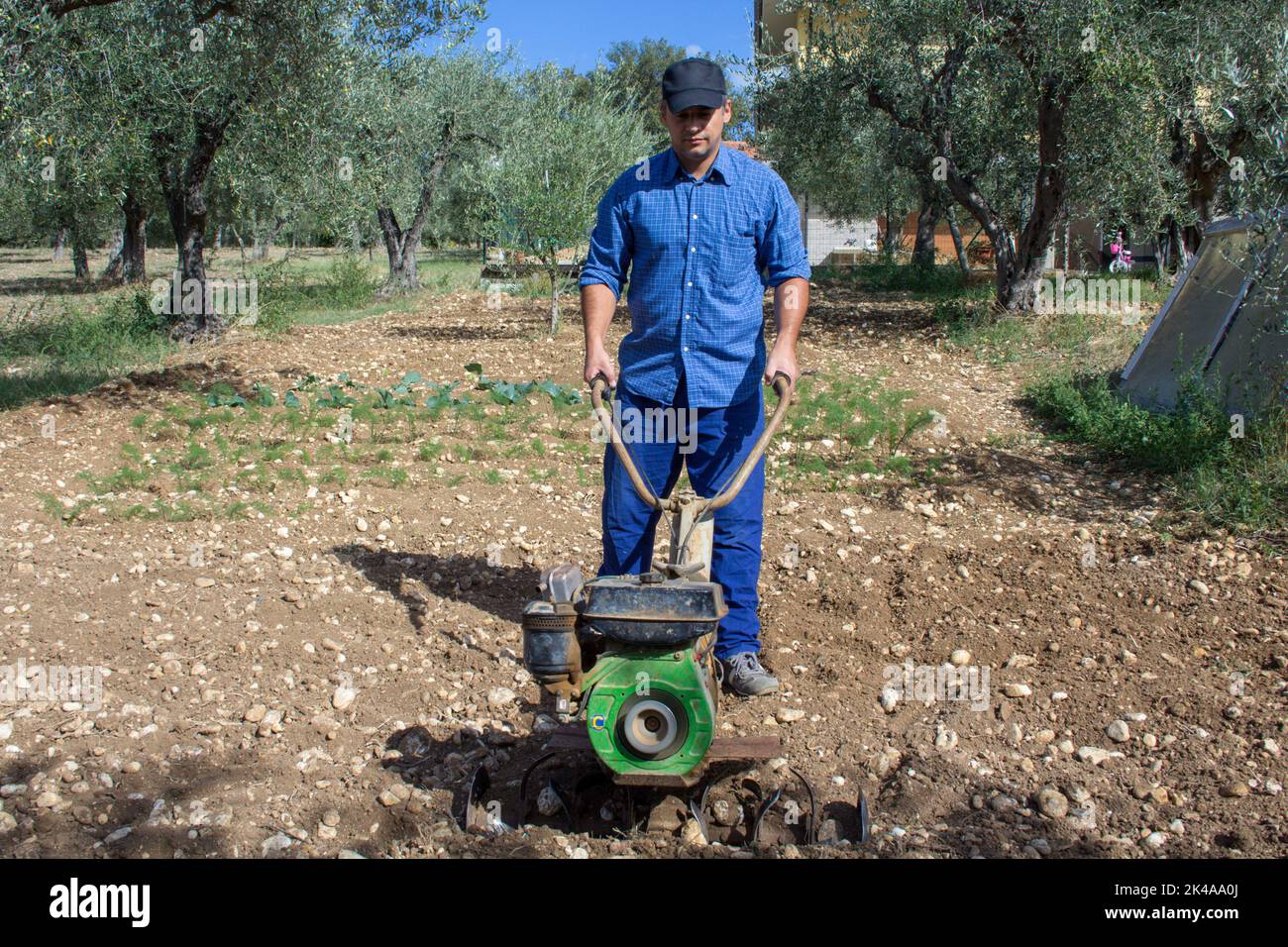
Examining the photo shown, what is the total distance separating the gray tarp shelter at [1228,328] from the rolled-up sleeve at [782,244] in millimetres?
3844

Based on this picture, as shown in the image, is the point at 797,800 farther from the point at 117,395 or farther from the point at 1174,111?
the point at 1174,111

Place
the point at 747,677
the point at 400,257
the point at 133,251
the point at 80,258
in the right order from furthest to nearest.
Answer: the point at 80,258 < the point at 133,251 < the point at 400,257 < the point at 747,677

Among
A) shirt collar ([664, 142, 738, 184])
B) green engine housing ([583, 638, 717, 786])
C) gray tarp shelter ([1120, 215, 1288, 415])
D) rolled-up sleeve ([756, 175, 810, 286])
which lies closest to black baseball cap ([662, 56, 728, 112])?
shirt collar ([664, 142, 738, 184])

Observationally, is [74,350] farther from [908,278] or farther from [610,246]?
[908,278]

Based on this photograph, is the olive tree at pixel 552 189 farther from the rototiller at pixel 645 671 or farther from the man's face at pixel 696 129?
the rototiller at pixel 645 671

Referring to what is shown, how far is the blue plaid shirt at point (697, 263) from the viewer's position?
12.2 ft

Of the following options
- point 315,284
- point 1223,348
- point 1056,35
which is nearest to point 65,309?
point 315,284

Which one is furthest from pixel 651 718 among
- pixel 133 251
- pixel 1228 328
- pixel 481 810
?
pixel 133 251

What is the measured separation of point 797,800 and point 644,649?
910 mm

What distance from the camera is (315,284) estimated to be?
21734 millimetres

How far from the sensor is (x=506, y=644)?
4.61m

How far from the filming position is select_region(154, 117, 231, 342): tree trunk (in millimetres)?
11703

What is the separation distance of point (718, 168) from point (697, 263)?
12.9 inches

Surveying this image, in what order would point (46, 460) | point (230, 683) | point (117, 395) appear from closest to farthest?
point (230, 683) → point (46, 460) → point (117, 395)
